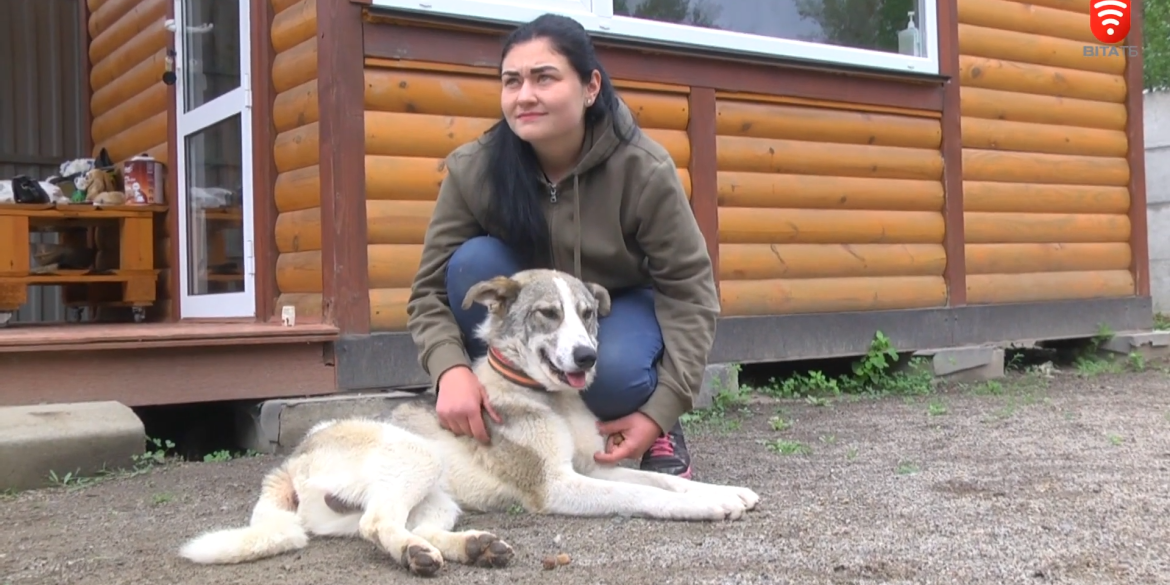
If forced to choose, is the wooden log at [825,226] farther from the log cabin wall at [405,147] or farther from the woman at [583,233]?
the woman at [583,233]

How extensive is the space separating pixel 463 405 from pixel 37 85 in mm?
9216

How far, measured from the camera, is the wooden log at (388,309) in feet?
16.0

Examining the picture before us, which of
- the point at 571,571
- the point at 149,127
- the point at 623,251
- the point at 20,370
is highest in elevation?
the point at 149,127

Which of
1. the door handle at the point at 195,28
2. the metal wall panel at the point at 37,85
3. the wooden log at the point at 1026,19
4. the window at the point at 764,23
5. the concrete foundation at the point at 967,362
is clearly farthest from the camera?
the metal wall panel at the point at 37,85

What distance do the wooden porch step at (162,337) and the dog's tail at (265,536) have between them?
6.17 feet

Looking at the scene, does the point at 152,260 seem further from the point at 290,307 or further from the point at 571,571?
the point at 571,571

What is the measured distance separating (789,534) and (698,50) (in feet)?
12.2

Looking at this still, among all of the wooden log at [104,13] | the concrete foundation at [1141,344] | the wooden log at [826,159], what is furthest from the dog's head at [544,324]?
the concrete foundation at [1141,344]

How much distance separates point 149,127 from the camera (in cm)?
675

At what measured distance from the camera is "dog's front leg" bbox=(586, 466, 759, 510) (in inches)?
119

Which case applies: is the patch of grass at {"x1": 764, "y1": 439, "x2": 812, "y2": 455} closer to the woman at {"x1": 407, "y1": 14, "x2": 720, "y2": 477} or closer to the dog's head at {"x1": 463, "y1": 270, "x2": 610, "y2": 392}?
the woman at {"x1": 407, "y1": 14, "x2": 720, "y2": 477}

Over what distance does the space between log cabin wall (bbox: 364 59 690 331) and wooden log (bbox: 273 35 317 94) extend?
275 millimetres

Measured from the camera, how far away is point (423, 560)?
2.41 meters

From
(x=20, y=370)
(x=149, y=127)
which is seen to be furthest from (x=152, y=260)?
(x=20, y=370)
